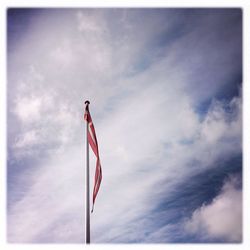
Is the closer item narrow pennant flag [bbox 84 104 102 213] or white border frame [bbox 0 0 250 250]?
narrow pennant flag [bbox 84 104 102 213]

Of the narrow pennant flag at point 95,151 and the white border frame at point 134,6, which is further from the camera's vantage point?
the white border frame at point 134,6

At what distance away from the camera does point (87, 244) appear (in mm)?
4785

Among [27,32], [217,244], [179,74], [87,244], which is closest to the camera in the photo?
[87,244]

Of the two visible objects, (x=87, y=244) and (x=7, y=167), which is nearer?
(x=87, y=244)

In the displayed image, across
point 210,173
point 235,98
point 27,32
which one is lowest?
point 210,173

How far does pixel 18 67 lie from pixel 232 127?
3.50m

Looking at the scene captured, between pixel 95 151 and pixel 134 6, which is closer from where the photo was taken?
pixel 95 151

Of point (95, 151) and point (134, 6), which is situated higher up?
point (134, 6)

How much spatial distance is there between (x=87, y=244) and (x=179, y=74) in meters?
3.19

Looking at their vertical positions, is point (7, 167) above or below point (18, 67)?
below

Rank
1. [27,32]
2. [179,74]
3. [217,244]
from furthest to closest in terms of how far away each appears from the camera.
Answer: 1. [179,74]
2. [27,32]
3. [217,244]
